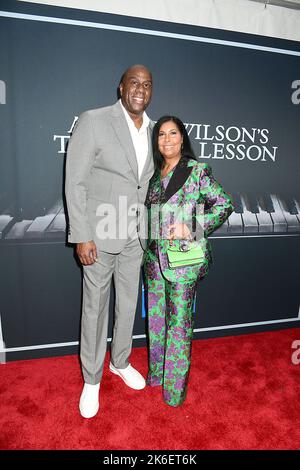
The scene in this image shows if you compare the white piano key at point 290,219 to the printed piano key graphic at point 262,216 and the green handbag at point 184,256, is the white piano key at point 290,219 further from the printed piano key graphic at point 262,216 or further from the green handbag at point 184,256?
the green handbag at point 184,256

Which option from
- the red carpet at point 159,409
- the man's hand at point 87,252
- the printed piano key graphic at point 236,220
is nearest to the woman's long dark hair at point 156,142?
the man's hand at point 87,252

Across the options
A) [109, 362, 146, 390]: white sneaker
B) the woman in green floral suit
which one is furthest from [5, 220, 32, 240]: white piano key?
[109, 362, 146, 390]: white sneaker

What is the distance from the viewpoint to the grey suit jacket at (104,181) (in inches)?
69.6

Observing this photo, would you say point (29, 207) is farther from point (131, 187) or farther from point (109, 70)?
point (109, 70)

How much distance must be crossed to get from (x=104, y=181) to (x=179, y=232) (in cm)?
53

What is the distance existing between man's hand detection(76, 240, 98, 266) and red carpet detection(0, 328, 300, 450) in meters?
0.98

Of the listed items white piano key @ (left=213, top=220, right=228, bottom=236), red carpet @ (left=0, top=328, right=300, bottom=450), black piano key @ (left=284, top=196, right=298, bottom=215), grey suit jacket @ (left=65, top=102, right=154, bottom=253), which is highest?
grey suit jacket @ (left=65, top=102, right=154, bottom=253)

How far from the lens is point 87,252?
1850 millimetres

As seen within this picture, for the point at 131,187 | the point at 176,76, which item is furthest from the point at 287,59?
the point at 131,187

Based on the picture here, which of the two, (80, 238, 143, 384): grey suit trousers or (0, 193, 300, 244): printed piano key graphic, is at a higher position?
(0, 193, 300, 244): printed piano key graphic

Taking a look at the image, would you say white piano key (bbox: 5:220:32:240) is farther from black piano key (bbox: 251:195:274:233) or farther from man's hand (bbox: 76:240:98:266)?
black piano key (bbox: 251:195:274:233)

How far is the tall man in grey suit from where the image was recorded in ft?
5.85

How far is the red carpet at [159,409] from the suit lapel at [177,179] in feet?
4.42

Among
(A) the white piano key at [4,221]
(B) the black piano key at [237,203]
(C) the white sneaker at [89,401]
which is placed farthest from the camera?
(B) the black piano key at [237,203]
